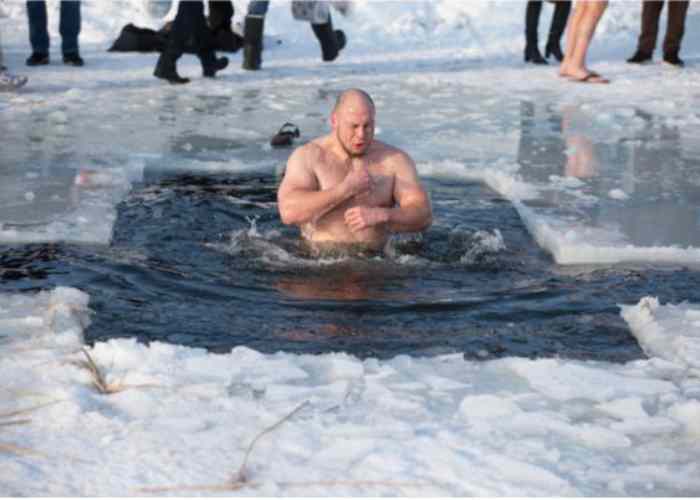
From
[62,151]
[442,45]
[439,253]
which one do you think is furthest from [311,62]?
[439,253]

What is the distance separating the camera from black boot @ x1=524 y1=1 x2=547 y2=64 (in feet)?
44.3

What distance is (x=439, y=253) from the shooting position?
6.37 meters

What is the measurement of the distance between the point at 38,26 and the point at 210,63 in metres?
1.75

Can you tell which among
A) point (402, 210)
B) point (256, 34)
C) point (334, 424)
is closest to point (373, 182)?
point (402, 210)

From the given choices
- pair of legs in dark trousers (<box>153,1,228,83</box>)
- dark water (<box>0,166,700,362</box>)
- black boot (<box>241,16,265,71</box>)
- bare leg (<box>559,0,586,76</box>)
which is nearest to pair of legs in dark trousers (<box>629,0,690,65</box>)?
bare leg (<box>559,0,586,76</box>)

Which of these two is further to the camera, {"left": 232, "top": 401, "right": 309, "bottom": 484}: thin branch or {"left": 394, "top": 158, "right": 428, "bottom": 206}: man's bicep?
{"left": 394, "top": 158, "right": 428, "bottom": 206}: man's bicep

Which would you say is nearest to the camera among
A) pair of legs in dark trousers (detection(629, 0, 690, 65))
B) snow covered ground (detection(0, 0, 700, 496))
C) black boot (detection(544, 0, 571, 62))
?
snow covered ground (detection(0, 0, 700, 496))

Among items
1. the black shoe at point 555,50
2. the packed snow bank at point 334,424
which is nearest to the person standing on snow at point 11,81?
the black shoe at point 555,50

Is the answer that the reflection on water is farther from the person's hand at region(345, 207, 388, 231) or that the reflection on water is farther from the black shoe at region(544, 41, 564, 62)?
the black shoe at region(544, 41, 564, 62)

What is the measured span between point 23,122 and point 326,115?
2.39 metres

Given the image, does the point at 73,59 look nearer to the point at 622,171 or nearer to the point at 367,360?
the point at 622,171

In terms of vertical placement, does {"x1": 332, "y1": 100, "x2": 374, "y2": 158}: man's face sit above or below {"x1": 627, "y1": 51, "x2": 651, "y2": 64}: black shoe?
above

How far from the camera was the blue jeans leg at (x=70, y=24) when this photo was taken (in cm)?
1236

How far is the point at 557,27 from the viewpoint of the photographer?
46.1ft
